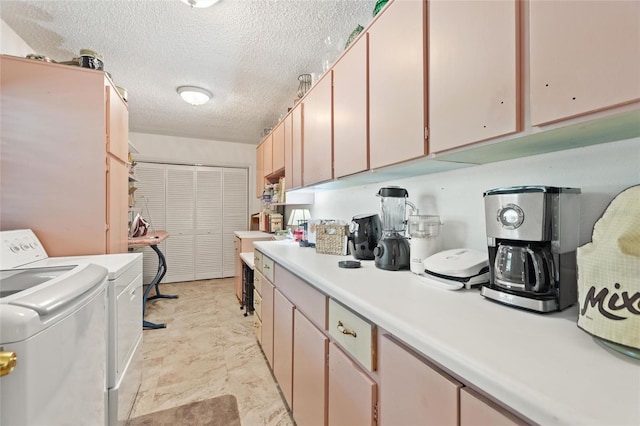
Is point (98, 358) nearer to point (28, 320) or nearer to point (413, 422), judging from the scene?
point (28, 320)

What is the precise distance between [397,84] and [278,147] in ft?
6.80

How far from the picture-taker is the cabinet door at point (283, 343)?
149cm

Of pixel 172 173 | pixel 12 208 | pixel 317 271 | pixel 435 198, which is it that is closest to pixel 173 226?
pixel 172 173

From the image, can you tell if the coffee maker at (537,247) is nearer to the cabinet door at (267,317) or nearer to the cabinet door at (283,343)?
the cabinet door at (283,343)

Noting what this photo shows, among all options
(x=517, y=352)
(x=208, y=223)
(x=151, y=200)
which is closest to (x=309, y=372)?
(x=517, y=352)

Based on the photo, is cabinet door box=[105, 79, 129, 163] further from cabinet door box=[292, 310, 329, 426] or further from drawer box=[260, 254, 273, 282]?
cabinet door box=[292, 310, 329, 426]

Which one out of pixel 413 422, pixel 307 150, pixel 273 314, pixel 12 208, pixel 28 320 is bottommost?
pixel 273 314

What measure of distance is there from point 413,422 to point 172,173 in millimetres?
4838

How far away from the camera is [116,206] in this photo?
199 centimetres

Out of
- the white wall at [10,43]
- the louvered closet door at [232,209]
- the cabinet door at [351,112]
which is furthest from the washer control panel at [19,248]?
the louvered closet door at [232,209]

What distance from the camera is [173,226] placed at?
4.48 m

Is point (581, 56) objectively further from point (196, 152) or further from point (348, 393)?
point (196, 152)

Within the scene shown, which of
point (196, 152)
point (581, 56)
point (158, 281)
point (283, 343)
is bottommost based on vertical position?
point (158, 281)

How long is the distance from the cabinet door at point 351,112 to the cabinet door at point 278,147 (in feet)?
4.17
